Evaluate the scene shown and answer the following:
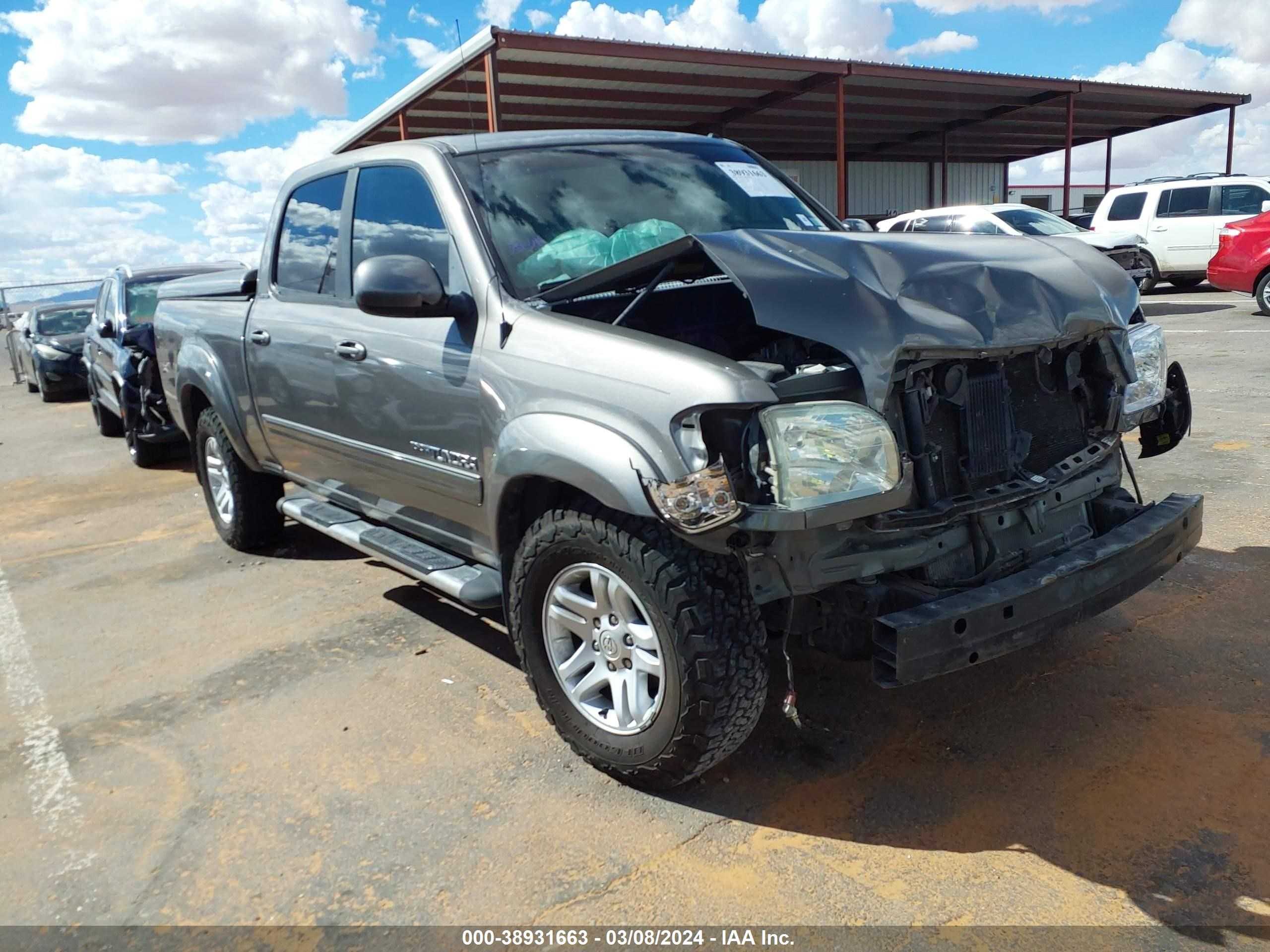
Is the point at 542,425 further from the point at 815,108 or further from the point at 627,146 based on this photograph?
the point at 815,108

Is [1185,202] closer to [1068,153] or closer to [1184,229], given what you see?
[1184,229]

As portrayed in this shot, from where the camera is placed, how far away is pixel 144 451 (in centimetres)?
860

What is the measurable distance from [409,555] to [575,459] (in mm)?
1239

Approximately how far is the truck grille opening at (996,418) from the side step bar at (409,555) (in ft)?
4.72

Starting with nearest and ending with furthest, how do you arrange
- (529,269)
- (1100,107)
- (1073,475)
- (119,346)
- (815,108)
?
(1073,475) < (529,269) < (119,346) < (815,108) < (1100,107)

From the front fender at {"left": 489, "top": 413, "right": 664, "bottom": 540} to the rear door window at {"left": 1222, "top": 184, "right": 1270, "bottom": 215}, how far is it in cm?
1682

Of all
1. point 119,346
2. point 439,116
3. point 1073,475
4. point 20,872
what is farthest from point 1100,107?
point 20,872

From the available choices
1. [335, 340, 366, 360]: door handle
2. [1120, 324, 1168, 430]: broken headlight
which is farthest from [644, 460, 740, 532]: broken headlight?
[335, 340, 366, 360]: door handle

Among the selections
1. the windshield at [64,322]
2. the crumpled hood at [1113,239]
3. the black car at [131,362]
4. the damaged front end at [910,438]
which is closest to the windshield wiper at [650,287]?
the damaged front end at [910,438]

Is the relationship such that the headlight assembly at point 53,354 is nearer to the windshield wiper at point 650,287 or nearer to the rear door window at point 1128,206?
the windshield wiper at point 650,287

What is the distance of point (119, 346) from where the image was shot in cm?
867

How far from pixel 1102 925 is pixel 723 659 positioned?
1039mm

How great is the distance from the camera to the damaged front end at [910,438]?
7.95 feet

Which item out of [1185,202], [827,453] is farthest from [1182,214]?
[827,453]
